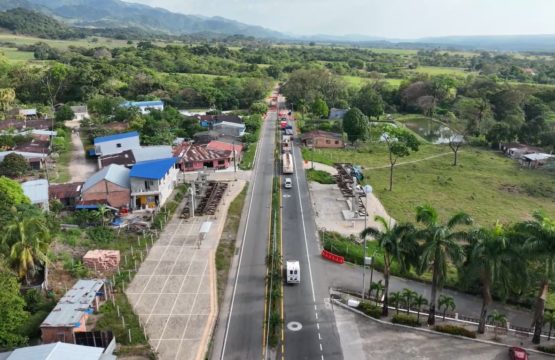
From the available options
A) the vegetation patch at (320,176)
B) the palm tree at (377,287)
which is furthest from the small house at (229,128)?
the palm tree at (377,287)

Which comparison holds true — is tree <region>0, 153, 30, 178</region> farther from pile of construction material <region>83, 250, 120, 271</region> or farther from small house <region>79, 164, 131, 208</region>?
pile of construction material <region>83, 250, 120, 271</region>

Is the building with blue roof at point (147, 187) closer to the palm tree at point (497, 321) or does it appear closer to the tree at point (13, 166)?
the tree at point (13, 166)

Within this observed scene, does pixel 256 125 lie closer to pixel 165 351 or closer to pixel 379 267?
pixel 379 267

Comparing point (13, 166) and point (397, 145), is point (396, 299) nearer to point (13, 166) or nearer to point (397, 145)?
point (397, 145)

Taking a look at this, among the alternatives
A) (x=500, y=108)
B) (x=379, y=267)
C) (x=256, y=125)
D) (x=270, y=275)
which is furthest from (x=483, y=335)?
(x=500, y=108)

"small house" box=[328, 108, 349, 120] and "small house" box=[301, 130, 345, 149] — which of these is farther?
Result: "small house" box=[328, 108, 349, 120]

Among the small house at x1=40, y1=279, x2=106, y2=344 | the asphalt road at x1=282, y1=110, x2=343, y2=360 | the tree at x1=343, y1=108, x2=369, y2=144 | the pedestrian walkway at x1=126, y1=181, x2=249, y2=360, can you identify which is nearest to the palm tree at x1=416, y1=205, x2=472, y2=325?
the asphalt road at x1=282, y1=110, x2=343, y2=360
